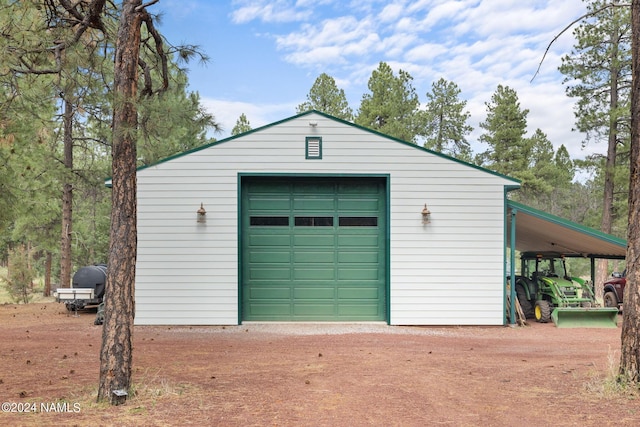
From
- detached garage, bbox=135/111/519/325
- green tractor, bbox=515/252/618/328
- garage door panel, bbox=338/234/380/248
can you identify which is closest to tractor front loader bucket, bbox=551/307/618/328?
green tractor, bbox=515/252/618/328

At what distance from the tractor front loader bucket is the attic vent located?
19.6 ft

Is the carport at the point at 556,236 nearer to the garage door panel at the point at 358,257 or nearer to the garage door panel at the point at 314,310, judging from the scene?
the garage door panel at the point at 358,257

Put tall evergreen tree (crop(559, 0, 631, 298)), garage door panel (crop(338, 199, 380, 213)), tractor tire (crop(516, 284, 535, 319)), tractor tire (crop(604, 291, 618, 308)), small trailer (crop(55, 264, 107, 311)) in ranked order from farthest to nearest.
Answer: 1. tall evergreen tree (crop(559, 0, 631, 298))
2. tractor tire (crop(604, 291, 618, 308))
3. small trailer (crop(55, 264, 107, 311))
4. tractor tire (crop(516, 284, 535, 319))
5. garage door panel (crop(338, 199, 380, 213))

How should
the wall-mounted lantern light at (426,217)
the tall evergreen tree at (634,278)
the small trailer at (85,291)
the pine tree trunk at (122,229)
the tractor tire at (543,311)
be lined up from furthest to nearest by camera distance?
the small trailer at (85,291) < the tractor tire at (543,311) < the wall-mounted lantern light at (426,217) < the tall evergreen tree at (634,278) < the pine tree trunk at (122,229)

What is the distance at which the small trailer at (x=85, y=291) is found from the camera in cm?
1232

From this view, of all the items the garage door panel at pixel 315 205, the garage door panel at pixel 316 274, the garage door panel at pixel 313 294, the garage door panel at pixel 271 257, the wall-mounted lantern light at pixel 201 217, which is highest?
the garage door panel at pixel 315 205

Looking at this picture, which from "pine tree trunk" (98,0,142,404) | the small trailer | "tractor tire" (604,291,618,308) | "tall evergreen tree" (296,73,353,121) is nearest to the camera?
"pine tree trunk" (98,0,142,404)

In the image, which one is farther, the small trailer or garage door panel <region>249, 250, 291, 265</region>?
the small trailer

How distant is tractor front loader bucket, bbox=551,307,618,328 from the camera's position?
10859 millimetres

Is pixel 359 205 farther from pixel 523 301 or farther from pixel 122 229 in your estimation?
pixel 122 229

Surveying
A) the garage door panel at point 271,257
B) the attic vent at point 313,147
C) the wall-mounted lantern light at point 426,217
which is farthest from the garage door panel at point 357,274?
the attic vent at point 313,147

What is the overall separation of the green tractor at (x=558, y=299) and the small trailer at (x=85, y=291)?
10.0m

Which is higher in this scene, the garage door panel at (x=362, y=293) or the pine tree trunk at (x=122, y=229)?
the pine tree trunk at (x=122, y=229)

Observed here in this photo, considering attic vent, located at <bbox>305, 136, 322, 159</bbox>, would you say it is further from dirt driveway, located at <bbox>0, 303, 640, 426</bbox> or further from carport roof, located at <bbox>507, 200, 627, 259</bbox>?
carport roof, located at <bbox>507, 200, 627, 259</bbox>
